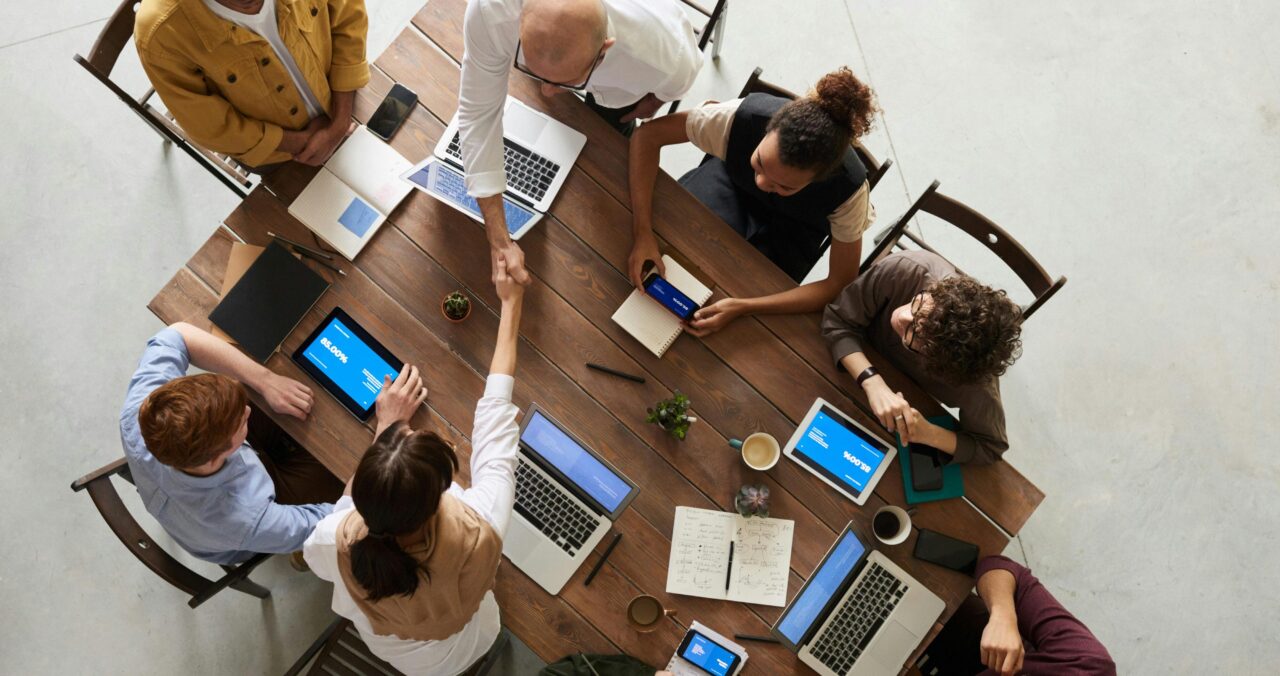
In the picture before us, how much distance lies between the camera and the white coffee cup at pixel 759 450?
2.13m

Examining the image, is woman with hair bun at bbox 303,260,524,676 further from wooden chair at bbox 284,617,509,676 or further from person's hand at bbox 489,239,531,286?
wooden chair at bbox 284,617,509,676

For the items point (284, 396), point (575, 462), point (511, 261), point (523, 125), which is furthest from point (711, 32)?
point (284, 396)

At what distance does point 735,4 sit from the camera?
11.4ft

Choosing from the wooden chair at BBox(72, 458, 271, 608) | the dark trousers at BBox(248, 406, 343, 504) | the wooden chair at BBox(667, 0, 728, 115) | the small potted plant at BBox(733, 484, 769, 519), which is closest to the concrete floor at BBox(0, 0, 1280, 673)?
the wooden chair at BBox(667, 0, 728, 115)

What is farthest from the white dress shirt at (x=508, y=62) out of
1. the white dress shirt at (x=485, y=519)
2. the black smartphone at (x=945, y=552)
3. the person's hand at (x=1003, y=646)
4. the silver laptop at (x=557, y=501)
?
the person's hand at (x=1003, y=646)

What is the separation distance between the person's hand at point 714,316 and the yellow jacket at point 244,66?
118 centimetres

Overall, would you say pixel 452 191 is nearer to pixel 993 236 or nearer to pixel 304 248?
pixel 304 248

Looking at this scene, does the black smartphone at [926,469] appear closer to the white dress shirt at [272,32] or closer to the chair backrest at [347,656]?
A: the chair backrest at [347,656]

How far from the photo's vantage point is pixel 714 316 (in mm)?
2182

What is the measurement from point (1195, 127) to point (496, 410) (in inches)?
131

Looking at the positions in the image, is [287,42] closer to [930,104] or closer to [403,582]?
[403,582]

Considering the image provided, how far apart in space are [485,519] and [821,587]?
93 cm

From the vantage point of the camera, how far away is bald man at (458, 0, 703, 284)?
1820 millimetres

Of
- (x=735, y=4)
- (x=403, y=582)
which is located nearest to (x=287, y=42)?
(x=403, y=582)
